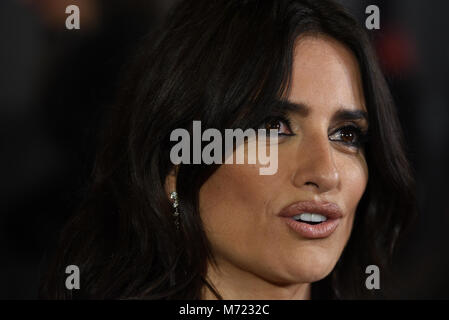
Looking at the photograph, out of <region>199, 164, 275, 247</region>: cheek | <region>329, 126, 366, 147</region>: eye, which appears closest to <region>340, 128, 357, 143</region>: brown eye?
<region>329, 126, 366, 147</region>: eye

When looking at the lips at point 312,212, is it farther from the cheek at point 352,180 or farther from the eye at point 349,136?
the eye at point 349,136

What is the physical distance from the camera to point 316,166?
1.46m

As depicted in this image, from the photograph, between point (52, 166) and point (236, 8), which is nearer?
point (236, 8)

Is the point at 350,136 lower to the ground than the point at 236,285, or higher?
higher

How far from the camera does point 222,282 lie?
158 centimetres

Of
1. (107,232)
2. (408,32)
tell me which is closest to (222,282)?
(107,232)

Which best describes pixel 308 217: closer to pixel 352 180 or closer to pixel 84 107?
pixel 352 180

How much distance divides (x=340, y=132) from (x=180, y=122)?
0.41 meters

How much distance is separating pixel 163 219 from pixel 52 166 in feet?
1.60

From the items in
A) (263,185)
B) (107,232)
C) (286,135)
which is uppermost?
(286,135)

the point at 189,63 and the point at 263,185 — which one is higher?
the point at 189,63

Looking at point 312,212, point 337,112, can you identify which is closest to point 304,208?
point 312,212

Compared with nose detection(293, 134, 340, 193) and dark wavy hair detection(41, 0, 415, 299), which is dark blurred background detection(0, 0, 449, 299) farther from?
nose detection(293, 134, 340, 193)
